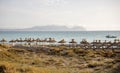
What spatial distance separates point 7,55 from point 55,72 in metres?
11.9

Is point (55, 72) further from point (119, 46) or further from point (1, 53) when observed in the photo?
point (119, 46)

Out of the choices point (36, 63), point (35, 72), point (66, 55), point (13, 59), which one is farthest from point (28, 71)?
point (66, 55)

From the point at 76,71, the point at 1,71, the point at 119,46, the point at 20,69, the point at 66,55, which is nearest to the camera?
the point at 1,71

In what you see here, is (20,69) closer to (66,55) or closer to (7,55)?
(7,55)

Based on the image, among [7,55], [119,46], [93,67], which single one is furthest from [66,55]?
[119,46]

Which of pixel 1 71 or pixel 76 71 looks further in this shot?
pixel 76 71

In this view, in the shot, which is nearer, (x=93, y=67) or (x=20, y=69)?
(x=20, y=69)

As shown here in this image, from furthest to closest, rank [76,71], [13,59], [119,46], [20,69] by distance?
[119,46] < [13,59] < [76,71] < [20,69]

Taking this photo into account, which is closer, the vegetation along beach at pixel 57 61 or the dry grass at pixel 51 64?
the dry grass at pixel 51 64

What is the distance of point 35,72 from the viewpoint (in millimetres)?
19781

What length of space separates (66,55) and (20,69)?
18139mm

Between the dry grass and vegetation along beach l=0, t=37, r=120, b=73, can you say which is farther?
vegetation along beach l=0, t=37, r=120, b=73

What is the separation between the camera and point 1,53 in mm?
31641

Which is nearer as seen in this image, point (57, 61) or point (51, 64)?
point (51, 64)
